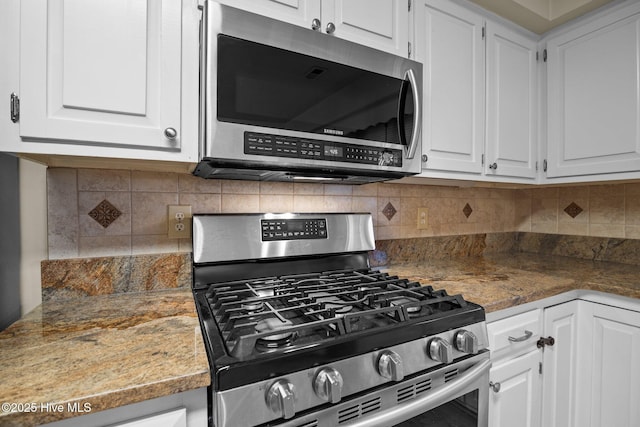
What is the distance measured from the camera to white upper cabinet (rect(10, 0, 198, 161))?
76 cm

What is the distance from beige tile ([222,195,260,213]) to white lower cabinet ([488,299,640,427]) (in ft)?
3.15

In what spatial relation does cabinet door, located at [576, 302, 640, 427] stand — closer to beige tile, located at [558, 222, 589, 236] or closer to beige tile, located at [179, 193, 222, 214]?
beige tile, located at [558, 222, 589, 236]

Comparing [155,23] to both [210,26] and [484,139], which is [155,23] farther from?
[484,139]

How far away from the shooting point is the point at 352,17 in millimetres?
1126

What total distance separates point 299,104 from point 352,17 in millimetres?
412

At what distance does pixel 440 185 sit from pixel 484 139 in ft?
1.18

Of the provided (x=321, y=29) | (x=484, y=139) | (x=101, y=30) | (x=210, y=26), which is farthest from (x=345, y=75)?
(x=484, y=139)

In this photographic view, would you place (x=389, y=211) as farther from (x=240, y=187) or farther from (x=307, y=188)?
(x=240, y=187)

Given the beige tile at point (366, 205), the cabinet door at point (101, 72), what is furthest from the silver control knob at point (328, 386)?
the beige tile at point (366, 205)

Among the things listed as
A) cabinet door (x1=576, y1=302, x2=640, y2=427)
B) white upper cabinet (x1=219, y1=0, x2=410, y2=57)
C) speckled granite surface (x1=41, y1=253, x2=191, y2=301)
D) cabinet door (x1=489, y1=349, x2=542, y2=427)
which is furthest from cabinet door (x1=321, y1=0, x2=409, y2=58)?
cabinet door (x1=576, y1=302, x2=640, y2=427)

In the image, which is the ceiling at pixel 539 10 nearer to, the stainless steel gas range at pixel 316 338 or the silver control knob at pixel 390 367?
the stainless steel gas range at pixel 316 338

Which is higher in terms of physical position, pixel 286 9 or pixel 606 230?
pixel 286 9

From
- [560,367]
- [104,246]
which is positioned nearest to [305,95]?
[104,246]

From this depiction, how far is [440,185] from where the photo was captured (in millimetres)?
1804
